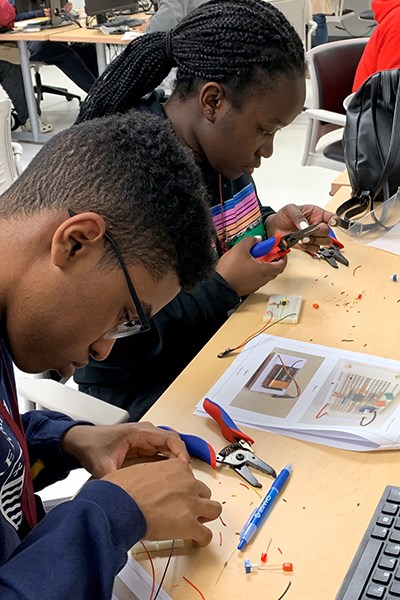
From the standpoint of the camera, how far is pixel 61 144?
889mm

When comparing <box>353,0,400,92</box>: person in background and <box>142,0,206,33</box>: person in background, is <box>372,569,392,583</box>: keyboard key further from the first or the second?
<box>142,0,206,33</box>: person in background

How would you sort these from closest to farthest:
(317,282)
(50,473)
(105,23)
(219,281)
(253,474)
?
(253,474)
(50,473)
(219,281)
(317,282)
(105,23)

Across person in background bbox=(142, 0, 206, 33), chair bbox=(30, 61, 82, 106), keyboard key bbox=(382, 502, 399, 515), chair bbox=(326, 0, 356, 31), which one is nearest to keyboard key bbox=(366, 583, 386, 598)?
keyboard key bbox=(382, 502, 399, 515)

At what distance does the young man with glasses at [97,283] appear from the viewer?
78 cm

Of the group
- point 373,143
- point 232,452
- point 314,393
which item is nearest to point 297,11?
point 373,143

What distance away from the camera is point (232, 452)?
3.31 feet

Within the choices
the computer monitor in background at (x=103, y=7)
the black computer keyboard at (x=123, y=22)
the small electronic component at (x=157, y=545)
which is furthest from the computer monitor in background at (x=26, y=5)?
the small electronic component at (x=157, y=545)

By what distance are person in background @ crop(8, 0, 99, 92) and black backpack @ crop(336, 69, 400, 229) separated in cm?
374

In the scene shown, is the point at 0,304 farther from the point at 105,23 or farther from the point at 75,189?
the point at 105,23

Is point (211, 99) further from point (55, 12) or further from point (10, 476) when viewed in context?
point (55, 12)

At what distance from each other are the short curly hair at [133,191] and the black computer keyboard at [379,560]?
15.3 inches

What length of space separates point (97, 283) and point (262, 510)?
368 mm

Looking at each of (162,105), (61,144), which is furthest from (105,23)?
(61,144)

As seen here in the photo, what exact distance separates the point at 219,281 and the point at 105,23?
4.17m
